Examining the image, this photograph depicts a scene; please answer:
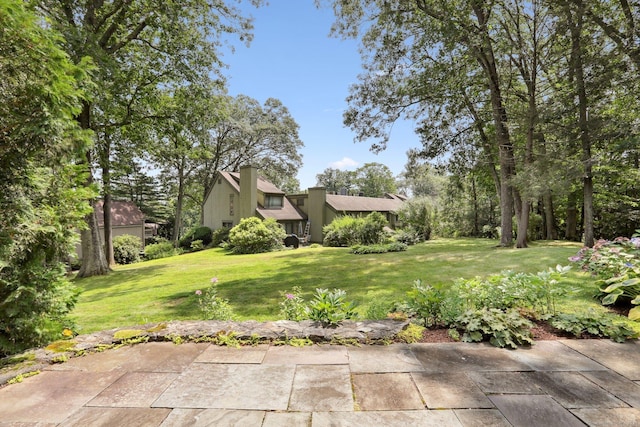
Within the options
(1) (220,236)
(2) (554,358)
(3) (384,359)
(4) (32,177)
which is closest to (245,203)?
(1) (220,236)

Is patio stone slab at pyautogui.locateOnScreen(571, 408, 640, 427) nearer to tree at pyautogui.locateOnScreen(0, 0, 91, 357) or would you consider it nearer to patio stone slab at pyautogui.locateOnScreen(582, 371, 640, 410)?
patio stone slab at pyautogui.locateOnScreen(582, 371, 640, 410)

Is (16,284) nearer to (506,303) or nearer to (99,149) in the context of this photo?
(506,303)

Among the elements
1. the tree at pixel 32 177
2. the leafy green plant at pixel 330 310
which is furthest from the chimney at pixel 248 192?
the leafy green plant at pixel 330 310

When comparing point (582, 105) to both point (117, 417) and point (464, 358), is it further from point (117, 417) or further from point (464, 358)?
point (117, 417)

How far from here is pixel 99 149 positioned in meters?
13.1

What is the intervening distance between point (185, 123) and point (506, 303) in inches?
541

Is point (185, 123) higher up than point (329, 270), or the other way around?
point (185, 123)

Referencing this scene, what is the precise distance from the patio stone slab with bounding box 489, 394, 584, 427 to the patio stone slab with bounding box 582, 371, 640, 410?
0.56 m

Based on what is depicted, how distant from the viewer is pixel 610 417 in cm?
198

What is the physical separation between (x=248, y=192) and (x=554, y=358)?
21865mm

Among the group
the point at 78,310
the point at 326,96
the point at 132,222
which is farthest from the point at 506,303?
the point at 132,222

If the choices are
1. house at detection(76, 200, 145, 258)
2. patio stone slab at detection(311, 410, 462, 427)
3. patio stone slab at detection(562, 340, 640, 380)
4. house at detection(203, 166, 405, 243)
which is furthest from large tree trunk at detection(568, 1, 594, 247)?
house at detection(76, 200, 145, 258)

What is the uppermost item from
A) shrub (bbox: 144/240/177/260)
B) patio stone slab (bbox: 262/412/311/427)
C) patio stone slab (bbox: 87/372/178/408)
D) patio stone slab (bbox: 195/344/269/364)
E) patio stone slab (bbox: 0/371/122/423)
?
patio stone slab (bbox: 262/412/311/427)

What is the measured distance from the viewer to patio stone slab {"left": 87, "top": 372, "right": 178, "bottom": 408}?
7.29 ft
